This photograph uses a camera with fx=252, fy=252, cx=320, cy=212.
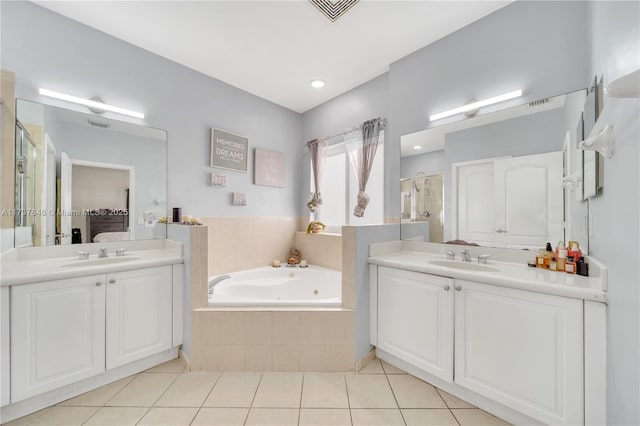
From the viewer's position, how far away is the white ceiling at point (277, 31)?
6.14ft

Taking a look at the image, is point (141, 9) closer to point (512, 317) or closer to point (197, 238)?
point (197, 238)

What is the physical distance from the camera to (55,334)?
1466mm

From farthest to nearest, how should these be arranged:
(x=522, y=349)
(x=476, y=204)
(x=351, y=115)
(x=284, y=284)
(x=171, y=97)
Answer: (x=351, y=115), (x=284, y=284), (x=171, y=97), (x=476, y=204), (x=522, y=349)

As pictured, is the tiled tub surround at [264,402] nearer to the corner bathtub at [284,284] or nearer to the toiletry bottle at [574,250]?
the corner bathtub at [284,284]

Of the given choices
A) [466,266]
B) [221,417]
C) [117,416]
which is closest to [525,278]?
[466,266]

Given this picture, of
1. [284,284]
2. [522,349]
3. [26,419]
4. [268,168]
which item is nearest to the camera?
[522,349]

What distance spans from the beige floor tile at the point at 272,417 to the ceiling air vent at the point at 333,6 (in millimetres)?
2681

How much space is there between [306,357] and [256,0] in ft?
8.55

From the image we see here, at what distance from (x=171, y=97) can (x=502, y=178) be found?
301 centimetres

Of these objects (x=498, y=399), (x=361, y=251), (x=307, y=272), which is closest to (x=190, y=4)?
(x=361, y=251)

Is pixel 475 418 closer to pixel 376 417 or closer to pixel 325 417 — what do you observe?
pixel 376 417

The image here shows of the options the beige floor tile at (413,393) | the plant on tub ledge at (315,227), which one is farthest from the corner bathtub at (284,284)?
the beige floor tile at (413,393)

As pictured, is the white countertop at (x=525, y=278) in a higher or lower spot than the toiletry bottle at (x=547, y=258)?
lower

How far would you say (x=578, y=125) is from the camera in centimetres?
153
